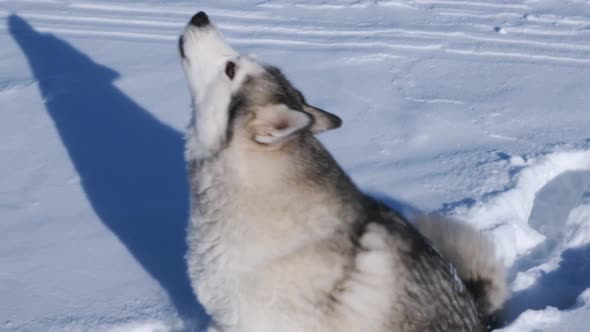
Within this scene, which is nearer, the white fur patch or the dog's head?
the dog's head

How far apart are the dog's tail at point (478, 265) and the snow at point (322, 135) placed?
0.53ft

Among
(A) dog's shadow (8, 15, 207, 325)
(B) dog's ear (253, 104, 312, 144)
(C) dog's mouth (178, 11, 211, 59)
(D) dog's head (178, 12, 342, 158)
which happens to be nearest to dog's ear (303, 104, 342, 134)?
(D) dog's head (178, 12, 342, 158)

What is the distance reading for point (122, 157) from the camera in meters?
4.34

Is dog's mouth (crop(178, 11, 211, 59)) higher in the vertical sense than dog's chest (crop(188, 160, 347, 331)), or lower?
higher

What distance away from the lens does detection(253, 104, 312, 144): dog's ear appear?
2.46 m

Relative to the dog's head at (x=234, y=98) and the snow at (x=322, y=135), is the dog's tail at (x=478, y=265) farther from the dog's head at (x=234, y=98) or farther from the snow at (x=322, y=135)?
the dog's head at (x=234, y=98)

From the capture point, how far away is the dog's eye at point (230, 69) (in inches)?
109

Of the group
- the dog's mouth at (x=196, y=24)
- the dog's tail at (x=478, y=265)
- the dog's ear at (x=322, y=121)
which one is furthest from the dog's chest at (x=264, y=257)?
the dog's tail at (x=478, y=265)

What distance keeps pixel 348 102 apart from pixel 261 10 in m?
1.68

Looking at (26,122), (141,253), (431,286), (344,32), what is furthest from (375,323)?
(344,32)

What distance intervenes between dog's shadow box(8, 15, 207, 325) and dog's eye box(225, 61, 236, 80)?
101cm

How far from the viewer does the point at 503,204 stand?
382 cm

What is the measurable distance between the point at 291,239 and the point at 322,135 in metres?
2.04

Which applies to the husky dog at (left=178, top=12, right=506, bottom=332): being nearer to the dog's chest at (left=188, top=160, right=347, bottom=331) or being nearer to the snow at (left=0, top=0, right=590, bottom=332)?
the dog's chest at (left=188, top=160, right=347, bottom=331)
